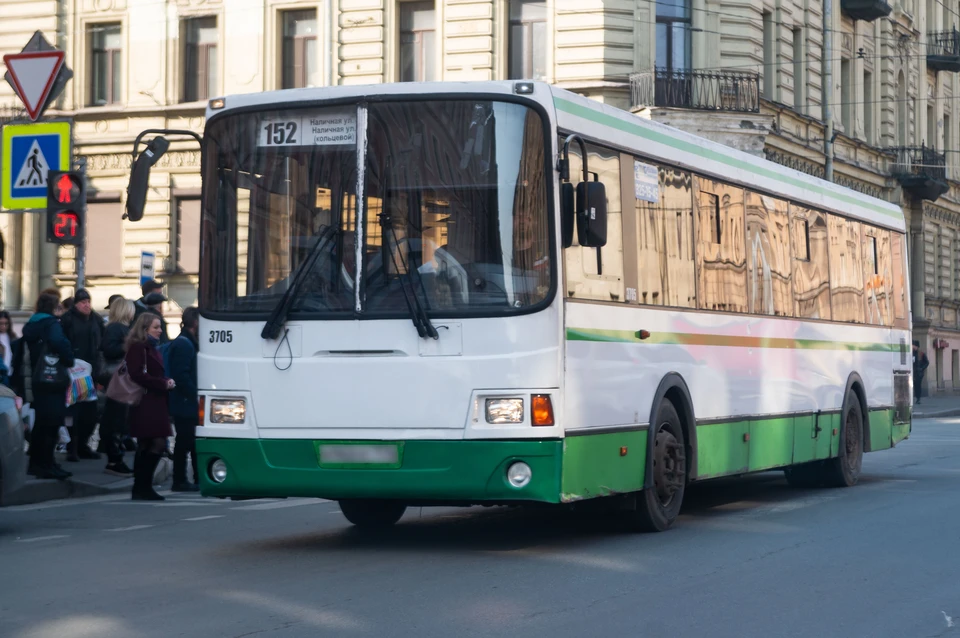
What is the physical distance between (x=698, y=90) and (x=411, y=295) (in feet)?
76.9

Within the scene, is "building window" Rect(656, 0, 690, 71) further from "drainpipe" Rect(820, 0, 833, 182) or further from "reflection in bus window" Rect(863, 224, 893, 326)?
"reflection in bus window" Rect(863, 224, 893, 326)

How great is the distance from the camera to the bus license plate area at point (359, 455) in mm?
9234

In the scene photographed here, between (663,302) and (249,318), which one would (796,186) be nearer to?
(663,302)

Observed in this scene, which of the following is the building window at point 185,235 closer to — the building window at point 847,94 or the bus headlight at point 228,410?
the building window at point 847,94

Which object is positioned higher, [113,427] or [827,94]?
[827,94]

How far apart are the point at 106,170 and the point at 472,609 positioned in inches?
1145

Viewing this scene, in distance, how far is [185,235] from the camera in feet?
112

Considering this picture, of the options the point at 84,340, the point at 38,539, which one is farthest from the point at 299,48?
the point at 38,539

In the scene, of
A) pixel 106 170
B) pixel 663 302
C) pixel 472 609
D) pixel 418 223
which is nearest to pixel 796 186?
pixel 663 302

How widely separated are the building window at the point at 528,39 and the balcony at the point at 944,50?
2498 centimetres

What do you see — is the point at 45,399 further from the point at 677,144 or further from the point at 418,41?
the point at 418,41

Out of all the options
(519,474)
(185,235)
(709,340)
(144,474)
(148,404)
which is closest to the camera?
(519,474)

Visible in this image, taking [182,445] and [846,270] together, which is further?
[846,270]

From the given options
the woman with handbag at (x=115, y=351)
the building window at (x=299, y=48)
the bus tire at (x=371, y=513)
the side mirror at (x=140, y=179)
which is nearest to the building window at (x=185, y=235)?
the building window at (x=299, y=48)
